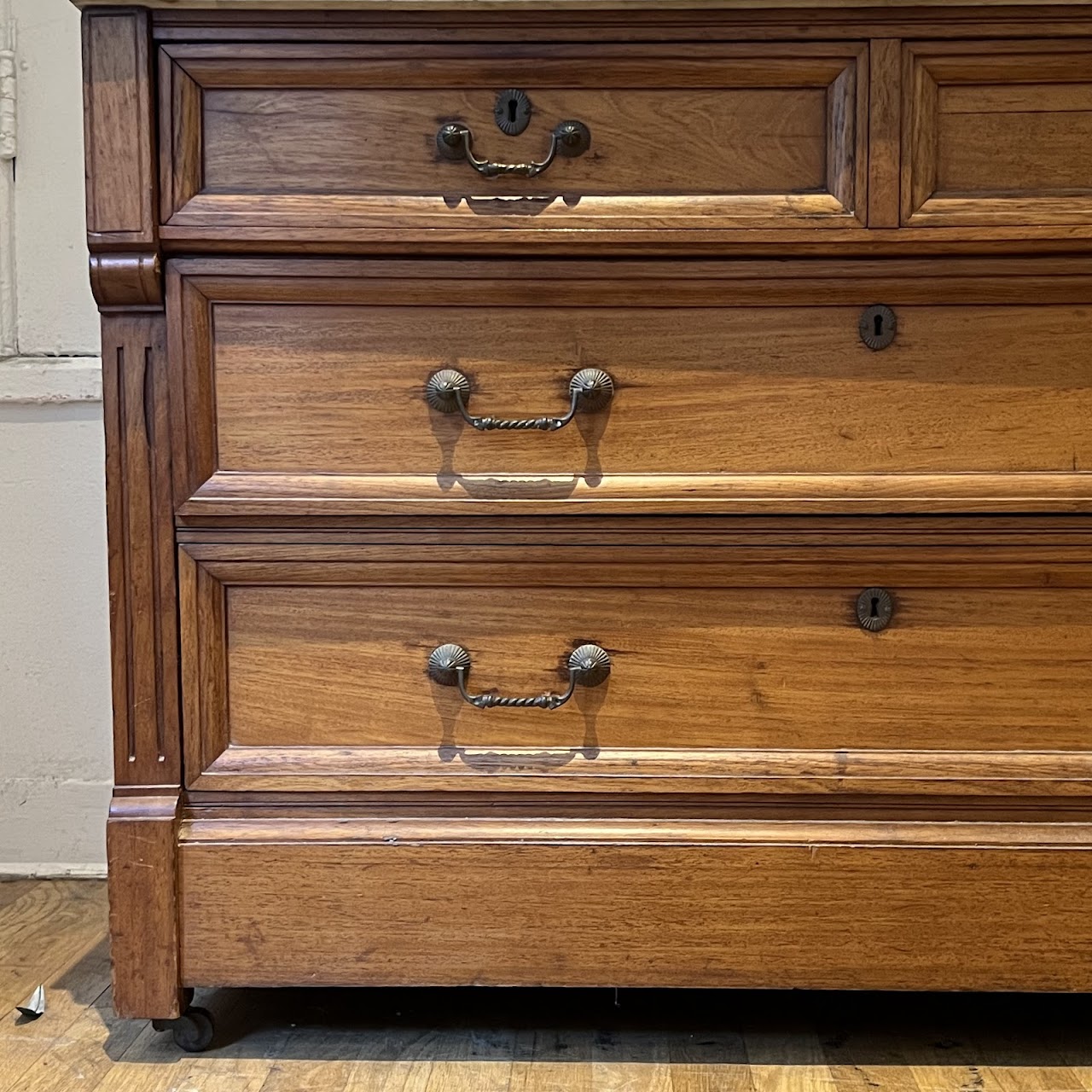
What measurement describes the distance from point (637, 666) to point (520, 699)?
104 millimetres

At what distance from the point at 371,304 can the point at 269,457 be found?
15 centimetres

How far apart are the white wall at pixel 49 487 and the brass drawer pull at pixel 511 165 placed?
2.36 ft

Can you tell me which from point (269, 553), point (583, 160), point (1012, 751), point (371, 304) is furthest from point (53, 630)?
point (1012, 751)

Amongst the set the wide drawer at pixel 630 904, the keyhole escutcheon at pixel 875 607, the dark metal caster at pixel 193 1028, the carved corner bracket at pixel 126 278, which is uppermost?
the carved corner bracket at pixel 126 278

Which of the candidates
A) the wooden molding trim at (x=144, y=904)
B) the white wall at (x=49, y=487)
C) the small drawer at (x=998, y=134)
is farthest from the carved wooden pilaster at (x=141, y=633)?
the small drawer at (x=998, y=134)

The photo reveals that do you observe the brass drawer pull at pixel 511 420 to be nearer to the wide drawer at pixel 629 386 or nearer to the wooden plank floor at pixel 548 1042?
the wide drawer at pixel 629 386

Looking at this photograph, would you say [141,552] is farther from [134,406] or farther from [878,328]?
[878,328]

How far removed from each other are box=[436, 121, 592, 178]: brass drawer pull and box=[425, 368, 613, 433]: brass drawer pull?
0.17 metres

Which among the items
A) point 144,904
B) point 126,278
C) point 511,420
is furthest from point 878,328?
point 144,904

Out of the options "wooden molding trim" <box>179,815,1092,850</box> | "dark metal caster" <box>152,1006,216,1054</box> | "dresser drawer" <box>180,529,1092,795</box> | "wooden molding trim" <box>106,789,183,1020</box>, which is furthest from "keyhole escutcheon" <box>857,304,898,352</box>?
"dark metal caster" <box>152,1006,216,1054</box>

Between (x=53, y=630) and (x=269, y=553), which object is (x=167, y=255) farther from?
(x=53, y=630)

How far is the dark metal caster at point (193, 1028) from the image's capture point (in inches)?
41.3

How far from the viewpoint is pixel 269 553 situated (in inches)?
39.8

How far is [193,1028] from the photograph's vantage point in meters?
1.05
